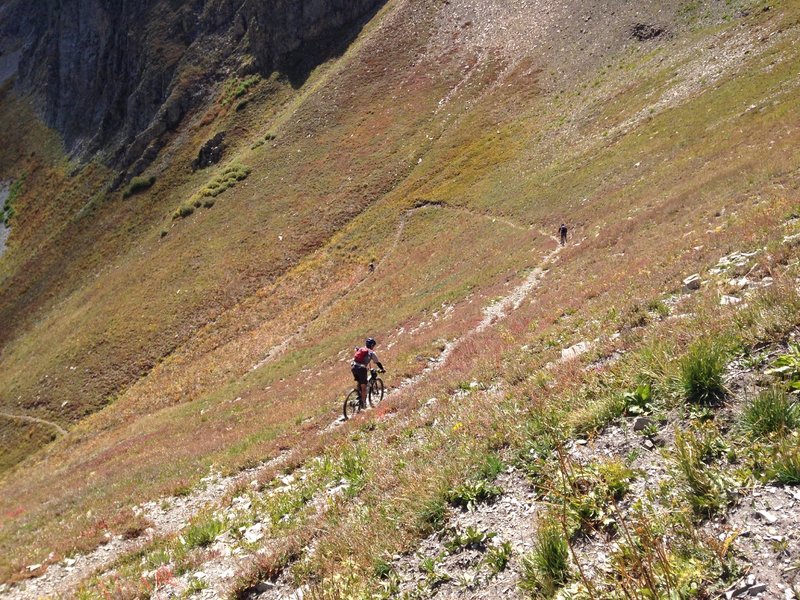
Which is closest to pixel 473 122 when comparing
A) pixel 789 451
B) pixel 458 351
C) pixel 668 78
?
pixel 668 78

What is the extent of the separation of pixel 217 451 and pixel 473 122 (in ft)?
187

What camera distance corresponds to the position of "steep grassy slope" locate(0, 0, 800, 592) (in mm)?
17812

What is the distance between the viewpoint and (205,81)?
92.4m

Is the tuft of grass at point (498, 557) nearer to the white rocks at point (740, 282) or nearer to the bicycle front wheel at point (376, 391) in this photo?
the white rocks at point (740, 282)

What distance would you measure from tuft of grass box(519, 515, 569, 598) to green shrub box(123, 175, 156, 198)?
8963 cm

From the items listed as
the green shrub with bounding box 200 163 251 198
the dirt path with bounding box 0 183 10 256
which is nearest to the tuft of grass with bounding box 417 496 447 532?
the green shrub with bounding box 200 163 251 198

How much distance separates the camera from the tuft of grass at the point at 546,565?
191 inches

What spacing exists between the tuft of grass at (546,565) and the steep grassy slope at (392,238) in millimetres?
2405

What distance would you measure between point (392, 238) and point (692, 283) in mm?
40931

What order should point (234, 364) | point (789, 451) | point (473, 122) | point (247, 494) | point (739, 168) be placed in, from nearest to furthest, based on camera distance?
point (789, 451) < point (247, 494) < point (739, 168) < point (234, 364) < point (473, 122)

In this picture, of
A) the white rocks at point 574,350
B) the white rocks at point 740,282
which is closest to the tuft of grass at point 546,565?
the white rocks at point 574,350

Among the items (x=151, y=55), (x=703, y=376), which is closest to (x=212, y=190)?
(x=151, y=55)

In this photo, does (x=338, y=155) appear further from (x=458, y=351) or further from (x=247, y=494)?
(x=247, y=494)

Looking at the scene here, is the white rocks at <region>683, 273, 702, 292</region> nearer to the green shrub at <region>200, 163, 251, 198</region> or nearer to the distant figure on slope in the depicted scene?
the distant figure on slope
